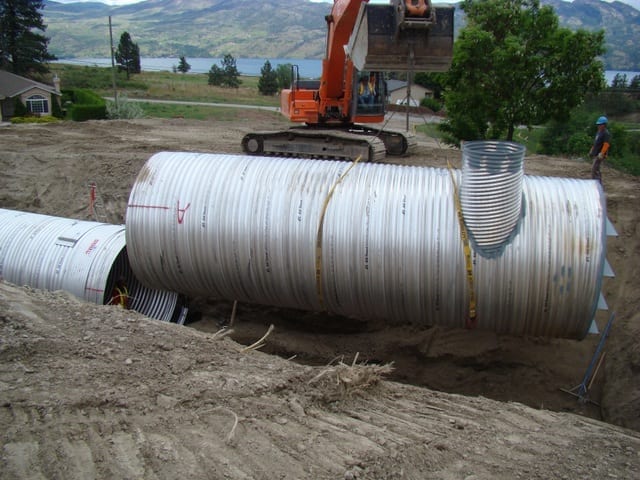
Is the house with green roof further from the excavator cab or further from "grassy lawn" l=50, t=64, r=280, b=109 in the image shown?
the excavator cab

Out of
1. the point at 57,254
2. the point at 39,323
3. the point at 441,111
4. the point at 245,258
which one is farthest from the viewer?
the point at 441,111

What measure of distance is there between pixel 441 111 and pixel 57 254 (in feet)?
150

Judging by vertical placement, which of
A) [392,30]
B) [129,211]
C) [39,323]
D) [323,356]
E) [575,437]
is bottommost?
[323,356]

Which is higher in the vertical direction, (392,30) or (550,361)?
(392,30)

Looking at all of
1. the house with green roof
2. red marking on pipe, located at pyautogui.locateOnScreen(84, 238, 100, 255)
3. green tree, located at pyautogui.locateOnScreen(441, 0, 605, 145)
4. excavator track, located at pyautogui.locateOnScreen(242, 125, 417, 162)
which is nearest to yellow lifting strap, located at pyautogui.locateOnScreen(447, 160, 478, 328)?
red marking on pipe, located at pyautogui.locateOnScreen(84, 238, 100, 255)

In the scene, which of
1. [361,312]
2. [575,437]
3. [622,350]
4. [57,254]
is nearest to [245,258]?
[361,312]

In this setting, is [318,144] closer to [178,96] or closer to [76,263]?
[76,263]

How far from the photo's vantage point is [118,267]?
10328mm

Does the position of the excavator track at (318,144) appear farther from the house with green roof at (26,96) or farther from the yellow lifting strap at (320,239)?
the house with green roof at (26,96)

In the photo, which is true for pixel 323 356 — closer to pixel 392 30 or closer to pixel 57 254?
pixel 57 254

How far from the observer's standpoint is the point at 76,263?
9.81 metres

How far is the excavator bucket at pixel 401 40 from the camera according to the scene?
1002 cm

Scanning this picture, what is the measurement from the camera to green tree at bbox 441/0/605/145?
61.5 feet

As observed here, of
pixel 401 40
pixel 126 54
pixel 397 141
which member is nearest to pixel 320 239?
pixel 401 40
